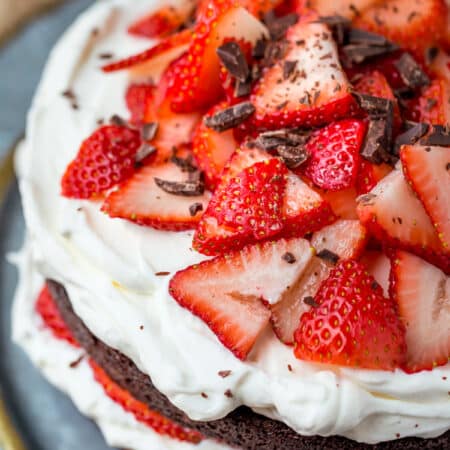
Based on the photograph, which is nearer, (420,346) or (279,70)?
(420,346)

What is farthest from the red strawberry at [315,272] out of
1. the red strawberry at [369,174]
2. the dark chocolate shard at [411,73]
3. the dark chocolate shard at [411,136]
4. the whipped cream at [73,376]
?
the whipped cream at [73,376]

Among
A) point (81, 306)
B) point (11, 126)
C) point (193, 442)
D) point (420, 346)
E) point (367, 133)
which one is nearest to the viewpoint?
point (420, 346)

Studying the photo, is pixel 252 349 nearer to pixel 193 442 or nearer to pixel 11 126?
pixel 193 442

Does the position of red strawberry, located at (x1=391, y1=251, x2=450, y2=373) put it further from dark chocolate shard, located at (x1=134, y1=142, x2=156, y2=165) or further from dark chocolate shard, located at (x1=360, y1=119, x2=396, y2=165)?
dark chocolate shard, located at (x1=134, y1=142, x2=156, y2=165)

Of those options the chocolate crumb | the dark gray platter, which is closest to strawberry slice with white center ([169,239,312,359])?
the chocolate crumb

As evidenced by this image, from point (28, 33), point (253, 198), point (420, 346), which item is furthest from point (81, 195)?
point (28, 33)

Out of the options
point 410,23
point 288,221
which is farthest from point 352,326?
point 410,23

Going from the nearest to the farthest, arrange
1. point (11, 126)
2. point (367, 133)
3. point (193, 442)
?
point (367, 133)
point (193, 442)
point (11, 126)
